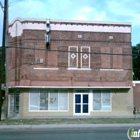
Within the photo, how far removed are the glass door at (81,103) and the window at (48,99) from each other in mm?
1124

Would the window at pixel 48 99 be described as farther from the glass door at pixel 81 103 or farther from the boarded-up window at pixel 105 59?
the boarded-up window at pixel 105 59

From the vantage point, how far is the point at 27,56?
28.9 metres

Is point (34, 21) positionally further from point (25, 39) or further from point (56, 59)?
point (56, 59)

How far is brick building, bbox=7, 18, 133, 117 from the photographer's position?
28906mm

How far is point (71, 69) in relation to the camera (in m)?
29.2

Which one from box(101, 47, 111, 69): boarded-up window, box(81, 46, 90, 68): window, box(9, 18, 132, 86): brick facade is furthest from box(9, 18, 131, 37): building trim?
box(101, 47, 111, 69): boarded-up window

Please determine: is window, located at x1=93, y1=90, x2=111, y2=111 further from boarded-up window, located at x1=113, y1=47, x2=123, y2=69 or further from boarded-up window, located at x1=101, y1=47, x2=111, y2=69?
boarded-up window, located at x1=113, y1=47, x2=123, y2=69

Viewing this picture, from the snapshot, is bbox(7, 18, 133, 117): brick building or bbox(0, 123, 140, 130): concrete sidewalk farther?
bbox(7, 18, 133, 117): brick building

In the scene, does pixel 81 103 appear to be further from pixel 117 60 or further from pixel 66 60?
pixel 117 60

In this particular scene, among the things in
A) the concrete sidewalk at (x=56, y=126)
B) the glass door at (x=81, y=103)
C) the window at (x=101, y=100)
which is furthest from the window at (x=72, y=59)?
the concrete sidewalk at (x=56, y=126)

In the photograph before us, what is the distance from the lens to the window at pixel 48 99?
29062 mm

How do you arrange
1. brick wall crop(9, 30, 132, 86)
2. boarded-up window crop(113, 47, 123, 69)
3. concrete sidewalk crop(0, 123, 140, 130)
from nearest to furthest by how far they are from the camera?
1. concrete sidewalk crop(0, 123, 140, 130)
2. brick wall crop(9, 30, 132, 86)
3. boarded-up window crop(113, 47, 123, 69)

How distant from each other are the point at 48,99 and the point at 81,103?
3.34m

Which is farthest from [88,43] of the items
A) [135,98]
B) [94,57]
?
[135,98]
